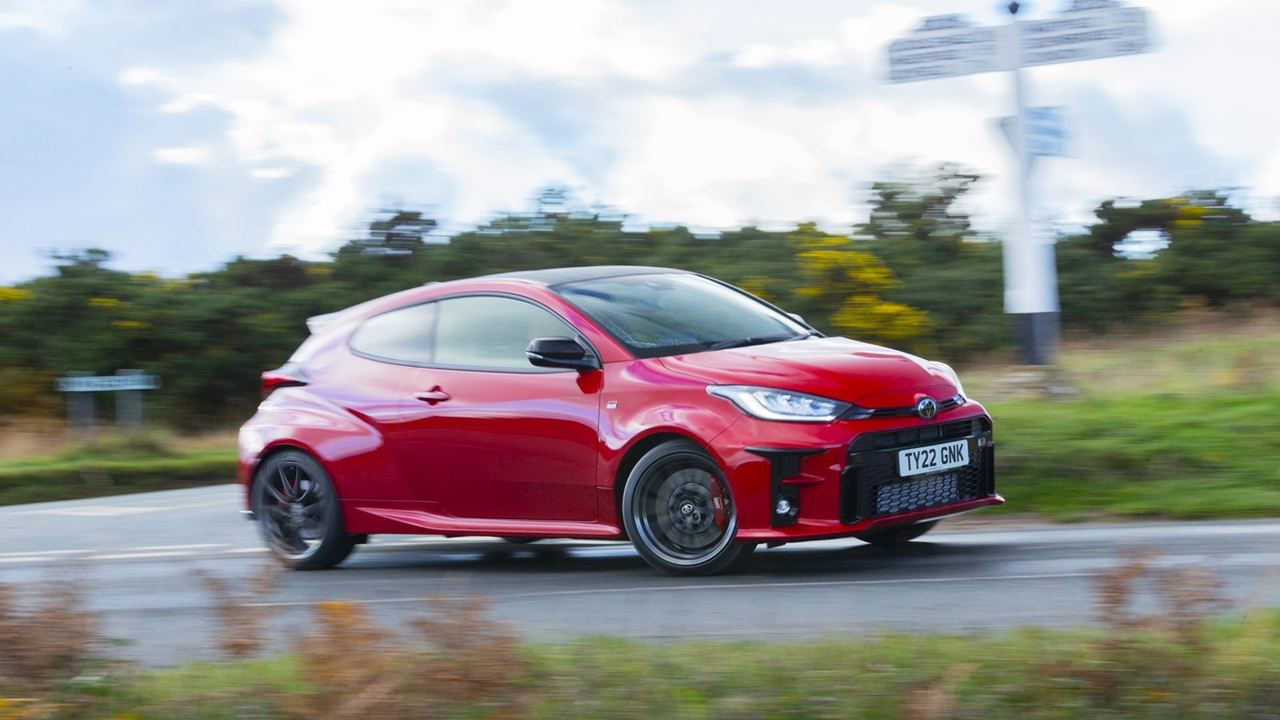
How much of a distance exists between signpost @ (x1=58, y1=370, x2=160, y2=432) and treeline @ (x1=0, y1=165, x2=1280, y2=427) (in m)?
0.27

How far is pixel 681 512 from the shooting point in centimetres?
721

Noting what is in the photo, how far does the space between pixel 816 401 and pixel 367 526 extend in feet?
9.26

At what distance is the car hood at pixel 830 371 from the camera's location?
6957 mm

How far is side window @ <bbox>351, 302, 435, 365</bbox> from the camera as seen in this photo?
27.4 feet

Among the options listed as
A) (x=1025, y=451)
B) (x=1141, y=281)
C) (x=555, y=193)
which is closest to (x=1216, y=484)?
(x=1025, y=451)

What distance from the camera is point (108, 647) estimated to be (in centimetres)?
496

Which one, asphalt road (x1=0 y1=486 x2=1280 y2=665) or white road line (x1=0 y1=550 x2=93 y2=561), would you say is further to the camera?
white road line (x1=0 y1=550 x2=93 y2=561)

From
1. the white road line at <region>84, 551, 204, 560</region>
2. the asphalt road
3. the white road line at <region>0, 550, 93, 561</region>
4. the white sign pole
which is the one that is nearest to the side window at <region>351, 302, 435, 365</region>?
the asphalt road

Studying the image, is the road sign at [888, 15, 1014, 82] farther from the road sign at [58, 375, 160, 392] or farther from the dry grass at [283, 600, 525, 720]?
the road sign at [58, 375, 160, 392]

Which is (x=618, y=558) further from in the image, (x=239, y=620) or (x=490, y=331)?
(x=239, y=620)

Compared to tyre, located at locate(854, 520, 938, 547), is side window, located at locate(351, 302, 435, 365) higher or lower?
higher

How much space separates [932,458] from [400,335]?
120 inches

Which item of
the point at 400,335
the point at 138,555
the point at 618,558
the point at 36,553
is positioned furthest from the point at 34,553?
the point at 618,558

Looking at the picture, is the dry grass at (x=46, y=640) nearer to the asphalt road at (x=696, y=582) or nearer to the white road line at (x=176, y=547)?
the asphalt road at (x=696, y=582)
